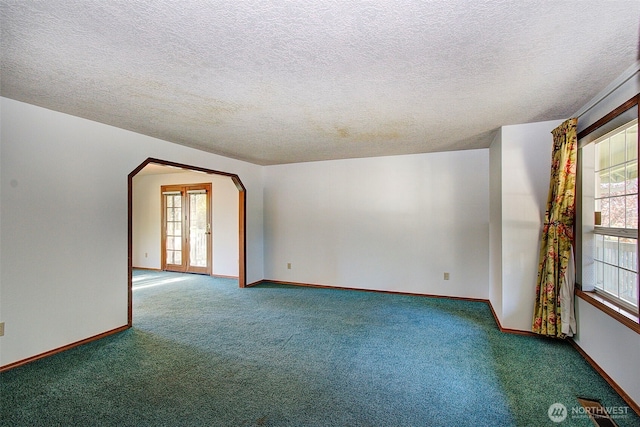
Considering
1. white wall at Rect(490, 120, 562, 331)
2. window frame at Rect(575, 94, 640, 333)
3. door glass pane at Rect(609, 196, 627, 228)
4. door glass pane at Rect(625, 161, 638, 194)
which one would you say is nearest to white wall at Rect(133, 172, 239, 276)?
white wall at Rect(490, 120, 562, 331)

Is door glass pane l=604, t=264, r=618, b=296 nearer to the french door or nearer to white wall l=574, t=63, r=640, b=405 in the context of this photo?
white wall l=574, t=63, r=640, b=405

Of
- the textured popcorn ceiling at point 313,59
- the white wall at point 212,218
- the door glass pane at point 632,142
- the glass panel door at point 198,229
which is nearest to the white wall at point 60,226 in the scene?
the textured popcorn ceiling at point 313,59

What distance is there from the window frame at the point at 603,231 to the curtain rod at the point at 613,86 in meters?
0.17

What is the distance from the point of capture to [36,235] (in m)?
2.84

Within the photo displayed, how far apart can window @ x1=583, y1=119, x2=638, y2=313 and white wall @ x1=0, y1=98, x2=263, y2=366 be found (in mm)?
4845

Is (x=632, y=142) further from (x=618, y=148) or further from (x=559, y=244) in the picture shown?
(x=559, y=244)

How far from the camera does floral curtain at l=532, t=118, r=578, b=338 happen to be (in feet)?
9.36

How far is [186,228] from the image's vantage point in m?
7.10

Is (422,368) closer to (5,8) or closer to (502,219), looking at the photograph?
(502,219)

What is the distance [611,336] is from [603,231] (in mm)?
887

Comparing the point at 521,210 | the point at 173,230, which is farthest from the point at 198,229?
the point at 521,210

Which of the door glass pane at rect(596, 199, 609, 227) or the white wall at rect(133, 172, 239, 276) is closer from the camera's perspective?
the door glass pane at rect(596, 199, 609, 227)

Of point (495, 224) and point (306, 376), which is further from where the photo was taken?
point (495, 224)

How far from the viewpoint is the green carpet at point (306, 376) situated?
6.72ft
